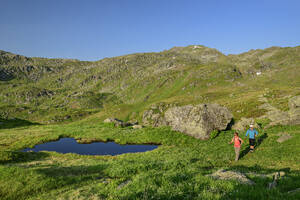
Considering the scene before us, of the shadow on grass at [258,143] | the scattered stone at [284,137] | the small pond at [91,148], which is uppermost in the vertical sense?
the scattered stone at [284,137]

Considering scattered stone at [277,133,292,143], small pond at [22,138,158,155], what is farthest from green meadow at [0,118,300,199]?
small pond at [22,138,158,155]

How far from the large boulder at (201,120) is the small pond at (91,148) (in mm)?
6926

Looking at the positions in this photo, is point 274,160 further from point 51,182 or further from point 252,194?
point 51,182

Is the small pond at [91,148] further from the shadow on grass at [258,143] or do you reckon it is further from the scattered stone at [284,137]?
the scattered stone at [284,137]

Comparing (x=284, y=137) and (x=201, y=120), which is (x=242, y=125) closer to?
(x=201, y=120)

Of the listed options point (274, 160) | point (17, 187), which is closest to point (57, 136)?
point (17, 187)

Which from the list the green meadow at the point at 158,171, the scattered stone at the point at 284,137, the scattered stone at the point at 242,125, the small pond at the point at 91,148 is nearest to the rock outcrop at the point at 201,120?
the green meadow at the point at 158,171

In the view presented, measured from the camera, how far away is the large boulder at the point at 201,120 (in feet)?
97.8

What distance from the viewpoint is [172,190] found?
7715mm

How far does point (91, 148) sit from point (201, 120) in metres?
21.1

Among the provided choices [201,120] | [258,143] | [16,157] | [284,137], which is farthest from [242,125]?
[16,157]

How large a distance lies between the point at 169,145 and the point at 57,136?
26034 millimetres

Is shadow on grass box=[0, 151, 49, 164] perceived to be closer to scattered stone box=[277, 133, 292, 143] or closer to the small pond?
the small pond

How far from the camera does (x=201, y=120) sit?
101 feet
